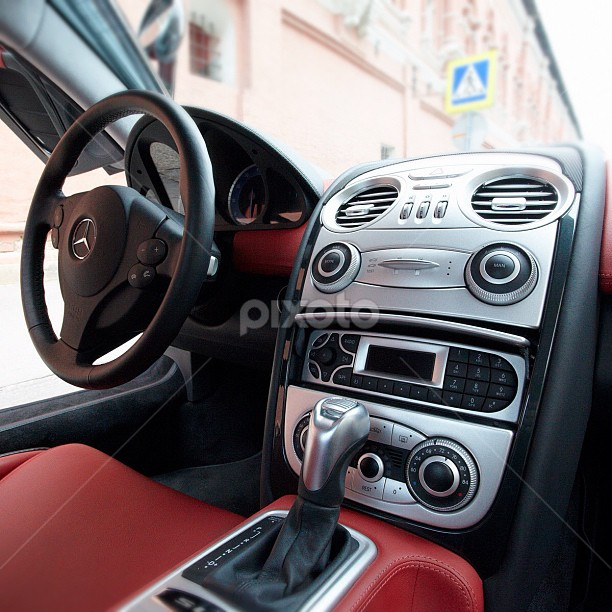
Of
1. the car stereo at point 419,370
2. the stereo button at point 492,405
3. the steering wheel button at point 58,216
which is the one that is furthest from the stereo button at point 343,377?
the steering wheel button at point 58,216

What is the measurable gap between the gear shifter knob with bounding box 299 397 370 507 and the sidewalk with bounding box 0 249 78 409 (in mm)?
739

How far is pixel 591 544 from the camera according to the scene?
108cm

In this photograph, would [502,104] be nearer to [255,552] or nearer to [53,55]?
[53,55]

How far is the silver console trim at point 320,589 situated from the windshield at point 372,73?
0.73m

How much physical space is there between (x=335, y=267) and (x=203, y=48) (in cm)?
45

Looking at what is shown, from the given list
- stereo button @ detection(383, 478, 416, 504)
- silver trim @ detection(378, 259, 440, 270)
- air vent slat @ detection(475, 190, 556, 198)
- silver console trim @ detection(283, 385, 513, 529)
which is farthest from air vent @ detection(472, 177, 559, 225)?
stereo button @ detection(383, 478, 416, 504)

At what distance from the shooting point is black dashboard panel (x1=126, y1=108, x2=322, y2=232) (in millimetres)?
1016

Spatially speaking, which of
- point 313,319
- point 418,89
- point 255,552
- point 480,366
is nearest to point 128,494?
point 255,552

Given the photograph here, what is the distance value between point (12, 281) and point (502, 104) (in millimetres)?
1174

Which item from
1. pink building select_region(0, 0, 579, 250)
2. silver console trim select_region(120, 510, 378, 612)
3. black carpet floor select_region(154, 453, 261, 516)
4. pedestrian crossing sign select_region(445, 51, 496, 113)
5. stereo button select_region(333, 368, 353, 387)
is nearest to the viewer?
→ silver console trim select_region(120, 510, 378, 612)

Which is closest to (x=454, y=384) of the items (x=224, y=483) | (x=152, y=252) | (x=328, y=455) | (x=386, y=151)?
(x=328, y=455)

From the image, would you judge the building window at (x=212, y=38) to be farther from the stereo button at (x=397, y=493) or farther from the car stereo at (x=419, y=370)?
the stereo button at (x=397, y=493)

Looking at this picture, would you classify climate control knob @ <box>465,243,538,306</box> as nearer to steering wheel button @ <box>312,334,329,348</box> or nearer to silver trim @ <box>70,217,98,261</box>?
steering wheel button @ <box>312,334,329,348</box>

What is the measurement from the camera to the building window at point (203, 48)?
841 mm
